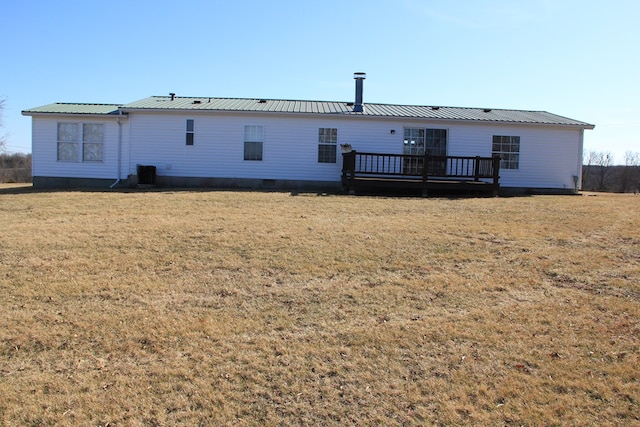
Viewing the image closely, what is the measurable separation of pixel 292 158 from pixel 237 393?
539 inches

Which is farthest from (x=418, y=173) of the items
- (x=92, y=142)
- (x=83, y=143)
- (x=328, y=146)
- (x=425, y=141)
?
(x=83, y=143)

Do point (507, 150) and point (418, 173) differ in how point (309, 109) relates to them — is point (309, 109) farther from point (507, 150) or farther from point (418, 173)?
point (507, 150)

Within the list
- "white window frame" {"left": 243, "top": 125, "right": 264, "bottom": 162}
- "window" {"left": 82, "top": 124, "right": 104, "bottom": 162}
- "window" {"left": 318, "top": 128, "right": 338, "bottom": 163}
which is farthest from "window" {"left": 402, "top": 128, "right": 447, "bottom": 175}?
"window" {"left": 82, "top": 124, "right": 104, "bottom": 162}

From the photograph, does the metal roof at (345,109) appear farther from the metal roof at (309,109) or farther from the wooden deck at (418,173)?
the wooden deck at (418,173)

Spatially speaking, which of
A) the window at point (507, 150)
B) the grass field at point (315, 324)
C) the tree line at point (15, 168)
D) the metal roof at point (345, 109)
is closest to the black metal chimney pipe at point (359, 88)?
the metal roof at point (345, 109)

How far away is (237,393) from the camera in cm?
354

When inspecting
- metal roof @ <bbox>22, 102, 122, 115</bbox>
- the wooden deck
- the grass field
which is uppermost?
metal roof @ <bbox>22, 102, 122, 115</bbox>

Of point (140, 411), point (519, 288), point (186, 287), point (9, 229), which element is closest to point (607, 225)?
point (519, 288)

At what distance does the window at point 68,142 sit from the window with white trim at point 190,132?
13.1ft

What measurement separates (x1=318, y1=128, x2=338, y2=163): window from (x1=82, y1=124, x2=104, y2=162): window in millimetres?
7936

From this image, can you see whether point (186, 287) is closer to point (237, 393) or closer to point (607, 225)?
point (237, 393)

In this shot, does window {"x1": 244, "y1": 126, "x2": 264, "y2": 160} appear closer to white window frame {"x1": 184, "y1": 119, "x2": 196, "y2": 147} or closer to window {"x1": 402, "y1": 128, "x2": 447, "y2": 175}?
white window frame {"x1": 184, "y1": 119, "x2": 196, "y2": 147}

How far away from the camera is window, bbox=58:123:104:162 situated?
16.6 metres

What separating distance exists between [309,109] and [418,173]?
15.3 ft
